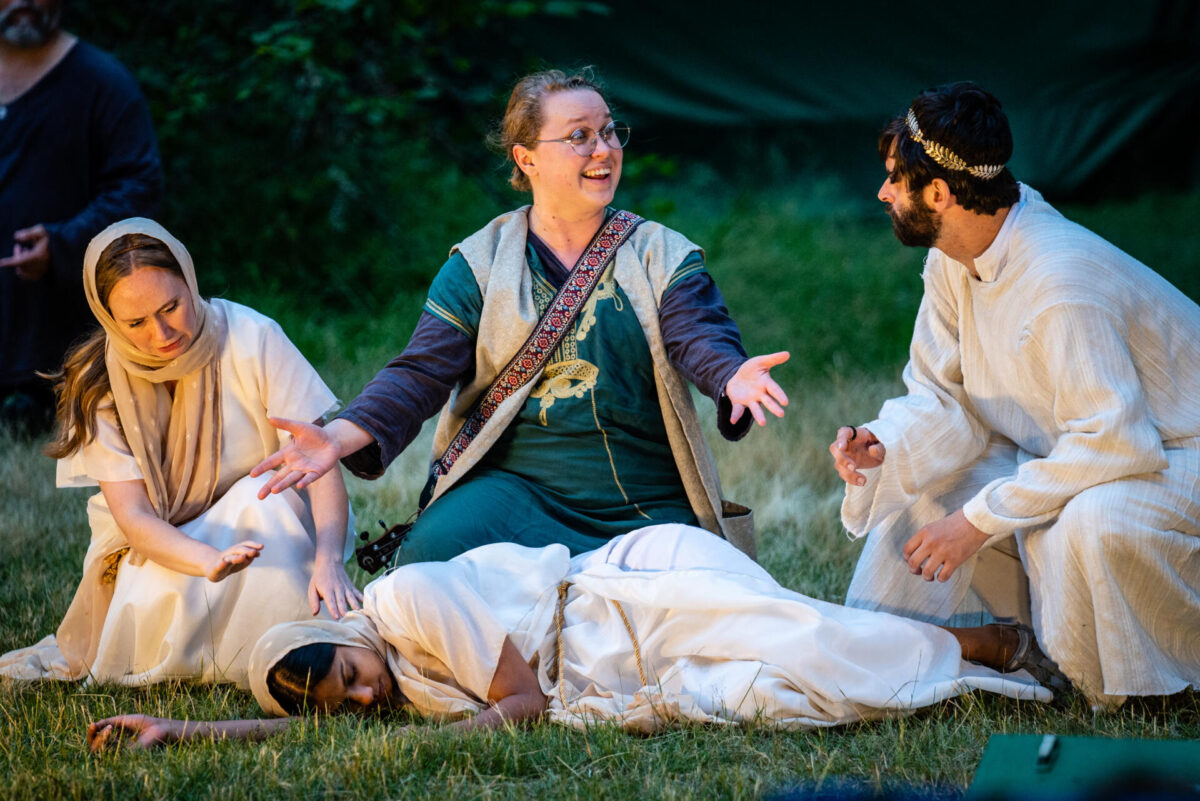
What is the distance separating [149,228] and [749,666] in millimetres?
1978

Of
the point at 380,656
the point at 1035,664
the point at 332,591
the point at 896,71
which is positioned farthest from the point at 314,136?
the point at 1035,664

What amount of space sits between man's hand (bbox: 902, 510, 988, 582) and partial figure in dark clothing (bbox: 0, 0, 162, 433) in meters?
4.27

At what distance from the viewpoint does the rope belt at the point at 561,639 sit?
337 centimetres

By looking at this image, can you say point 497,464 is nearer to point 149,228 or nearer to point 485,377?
point 485,377

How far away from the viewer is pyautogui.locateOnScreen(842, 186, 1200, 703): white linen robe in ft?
A: 10.5

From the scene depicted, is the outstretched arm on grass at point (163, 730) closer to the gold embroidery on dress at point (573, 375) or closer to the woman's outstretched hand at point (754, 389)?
the gold embroidery on dress at point (573, 375)

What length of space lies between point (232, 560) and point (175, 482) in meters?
0.57

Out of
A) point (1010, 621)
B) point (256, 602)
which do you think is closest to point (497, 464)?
point (256, 602)

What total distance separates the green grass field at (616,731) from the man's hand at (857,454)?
63cm

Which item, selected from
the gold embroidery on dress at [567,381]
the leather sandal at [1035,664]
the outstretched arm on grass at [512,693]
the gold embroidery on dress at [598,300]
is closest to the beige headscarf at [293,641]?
the outstretched arm on grass at [512,693]

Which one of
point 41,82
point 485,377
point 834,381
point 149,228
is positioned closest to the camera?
point 149,228

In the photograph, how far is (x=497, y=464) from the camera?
401 centimetres

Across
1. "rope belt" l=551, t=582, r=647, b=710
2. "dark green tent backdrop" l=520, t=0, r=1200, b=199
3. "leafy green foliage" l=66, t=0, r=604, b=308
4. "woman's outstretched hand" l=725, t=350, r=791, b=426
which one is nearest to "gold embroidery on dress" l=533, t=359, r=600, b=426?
"woman's outstretched hand" l=725, t=350, r=791, b=426

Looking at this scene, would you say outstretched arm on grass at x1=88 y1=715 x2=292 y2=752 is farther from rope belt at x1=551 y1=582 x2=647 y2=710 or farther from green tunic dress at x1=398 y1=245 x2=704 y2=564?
green tunic dress at x1=398 y1=245 x2=704 y2=564
